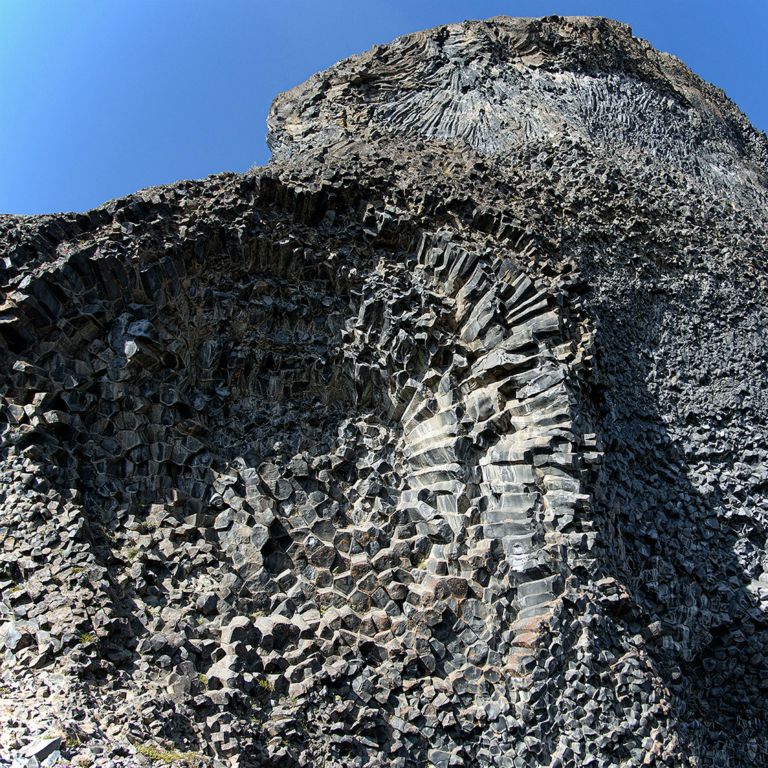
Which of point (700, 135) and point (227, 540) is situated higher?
point (700, 135)

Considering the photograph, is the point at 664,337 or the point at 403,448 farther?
the point at 664,337

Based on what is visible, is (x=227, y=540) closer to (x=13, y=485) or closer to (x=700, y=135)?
(x=13, y=485)

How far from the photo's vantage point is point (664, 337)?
11.4 meters

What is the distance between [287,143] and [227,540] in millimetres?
9944

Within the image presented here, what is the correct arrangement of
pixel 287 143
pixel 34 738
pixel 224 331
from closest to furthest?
pixel 34 738
pixel 224 331
pixel 287 143

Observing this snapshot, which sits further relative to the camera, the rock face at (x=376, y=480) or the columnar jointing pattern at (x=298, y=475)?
the columnar jointing pattern at (x=298, y=475)

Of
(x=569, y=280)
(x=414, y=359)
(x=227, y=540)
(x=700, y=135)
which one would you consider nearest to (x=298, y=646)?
(x=227, y=540)

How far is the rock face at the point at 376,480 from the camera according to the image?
21.9ft

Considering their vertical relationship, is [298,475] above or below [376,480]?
above

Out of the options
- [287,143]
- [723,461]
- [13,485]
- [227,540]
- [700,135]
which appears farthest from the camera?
[700,135]

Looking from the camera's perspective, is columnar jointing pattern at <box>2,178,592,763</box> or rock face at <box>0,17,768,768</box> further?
columnar jointing pattern at <box>2,178,592,763</box>

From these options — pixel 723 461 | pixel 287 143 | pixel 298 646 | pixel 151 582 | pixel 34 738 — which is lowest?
pixel 34 738

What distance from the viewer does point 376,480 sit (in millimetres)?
Result: 8789

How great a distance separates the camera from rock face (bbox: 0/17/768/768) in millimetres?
6684
